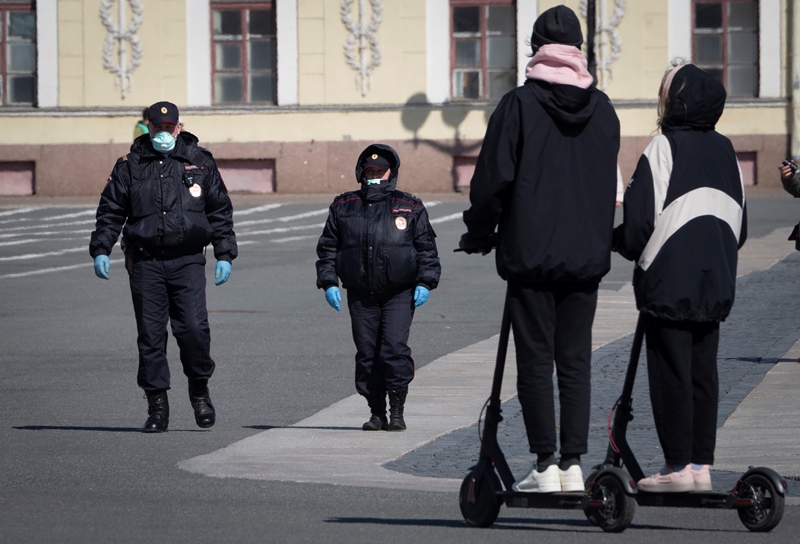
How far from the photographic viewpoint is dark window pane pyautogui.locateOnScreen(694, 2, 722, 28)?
3256 cm

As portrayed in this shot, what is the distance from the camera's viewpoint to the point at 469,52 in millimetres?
33250

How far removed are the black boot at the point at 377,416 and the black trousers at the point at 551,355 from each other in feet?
10.0

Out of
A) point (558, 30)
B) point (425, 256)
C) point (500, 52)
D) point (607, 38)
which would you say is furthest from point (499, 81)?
point (558, 30)

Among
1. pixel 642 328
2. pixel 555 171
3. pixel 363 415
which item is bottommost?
pixel 363 415

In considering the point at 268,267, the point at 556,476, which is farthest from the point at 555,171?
the point at 268,267

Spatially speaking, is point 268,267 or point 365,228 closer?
point 365,228

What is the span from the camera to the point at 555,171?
5.88 m

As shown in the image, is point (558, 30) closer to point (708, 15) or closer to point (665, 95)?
point (665, 95)

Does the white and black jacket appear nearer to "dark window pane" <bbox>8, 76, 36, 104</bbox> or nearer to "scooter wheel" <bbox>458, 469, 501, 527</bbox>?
"scooter wheel" <bbox>458, 469, 501, 527</bbox>

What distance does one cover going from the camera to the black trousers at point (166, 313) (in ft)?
30.0

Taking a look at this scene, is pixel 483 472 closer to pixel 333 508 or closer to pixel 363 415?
pixel 333 508

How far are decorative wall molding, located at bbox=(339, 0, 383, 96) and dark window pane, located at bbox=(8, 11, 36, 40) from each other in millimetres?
6202

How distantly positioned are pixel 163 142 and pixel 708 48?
24.9 m

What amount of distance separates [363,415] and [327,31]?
2408 centimetres
